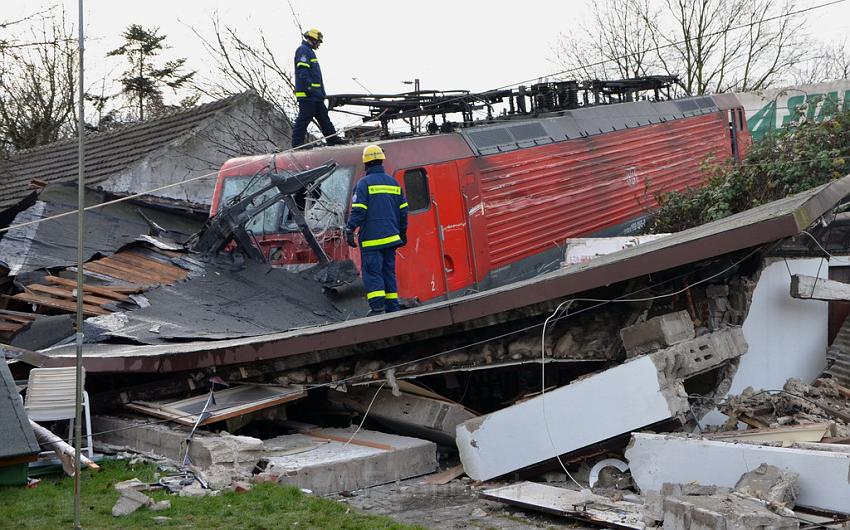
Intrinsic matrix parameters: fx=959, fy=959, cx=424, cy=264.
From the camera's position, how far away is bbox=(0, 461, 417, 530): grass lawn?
588 cm

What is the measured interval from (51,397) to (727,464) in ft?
17.2

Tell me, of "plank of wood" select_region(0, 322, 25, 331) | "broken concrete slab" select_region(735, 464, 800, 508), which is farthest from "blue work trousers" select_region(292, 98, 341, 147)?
"broken concrete slab" select_region(735, 464, 800, 508)

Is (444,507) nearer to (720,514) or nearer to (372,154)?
(720,514)

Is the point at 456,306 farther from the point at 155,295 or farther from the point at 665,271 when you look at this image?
the point at 155,295

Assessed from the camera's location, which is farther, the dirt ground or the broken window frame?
the broken window frame

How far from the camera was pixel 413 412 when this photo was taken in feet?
27.2

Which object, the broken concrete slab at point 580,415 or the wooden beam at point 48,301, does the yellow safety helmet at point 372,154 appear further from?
the wooden beam at point 48,301

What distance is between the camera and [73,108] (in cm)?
2867

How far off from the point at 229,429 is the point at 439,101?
586 centimetres

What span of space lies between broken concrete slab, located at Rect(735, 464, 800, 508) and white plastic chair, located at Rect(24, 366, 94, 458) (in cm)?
501

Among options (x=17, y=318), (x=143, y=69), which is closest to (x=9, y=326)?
(x=17, y=318)

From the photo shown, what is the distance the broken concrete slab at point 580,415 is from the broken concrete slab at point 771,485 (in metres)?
1.17

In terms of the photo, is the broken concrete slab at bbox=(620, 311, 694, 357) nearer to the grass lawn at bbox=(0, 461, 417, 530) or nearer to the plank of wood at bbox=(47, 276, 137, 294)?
the grass lawn at bbox=(0, 461, 417, 530)

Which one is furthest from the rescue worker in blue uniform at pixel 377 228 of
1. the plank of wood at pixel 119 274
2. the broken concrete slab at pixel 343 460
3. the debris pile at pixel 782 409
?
the debris pile at pixel 782 409
